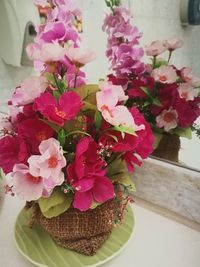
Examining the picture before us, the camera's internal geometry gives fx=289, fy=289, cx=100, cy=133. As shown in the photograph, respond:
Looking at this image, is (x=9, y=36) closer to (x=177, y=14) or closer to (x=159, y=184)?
(x=177, y=14)

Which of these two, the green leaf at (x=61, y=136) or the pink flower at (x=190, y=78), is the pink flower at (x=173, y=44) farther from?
the green leaf at (x=61, y=136)

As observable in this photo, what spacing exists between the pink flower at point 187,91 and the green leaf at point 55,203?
347 millimetres

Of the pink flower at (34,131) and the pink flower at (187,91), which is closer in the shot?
the pink flower at (34,131)

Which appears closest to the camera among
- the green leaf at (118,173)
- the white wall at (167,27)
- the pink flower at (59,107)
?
the pink flower at (59,107)

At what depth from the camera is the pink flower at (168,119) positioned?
2.21 ft

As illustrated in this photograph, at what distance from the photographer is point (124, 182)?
20.6 inches

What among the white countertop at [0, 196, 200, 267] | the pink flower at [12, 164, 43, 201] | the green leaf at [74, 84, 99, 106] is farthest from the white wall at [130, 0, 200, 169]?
the pink flower at [12, 164, 43, 201]

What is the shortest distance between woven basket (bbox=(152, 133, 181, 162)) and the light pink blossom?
350 millimetres

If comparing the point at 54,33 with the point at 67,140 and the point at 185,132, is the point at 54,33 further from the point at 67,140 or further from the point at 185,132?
the point at 185,132

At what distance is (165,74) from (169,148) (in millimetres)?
180

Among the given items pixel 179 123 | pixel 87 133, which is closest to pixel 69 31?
pixel 87 133

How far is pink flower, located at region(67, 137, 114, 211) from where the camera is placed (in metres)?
0.44

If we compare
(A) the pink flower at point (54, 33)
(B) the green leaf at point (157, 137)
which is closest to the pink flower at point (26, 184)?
(A) the pink flower at point (54, 33)

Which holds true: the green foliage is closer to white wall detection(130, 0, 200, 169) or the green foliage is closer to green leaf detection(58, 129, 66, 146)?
white wall detection(130, 0, 200, 169)
